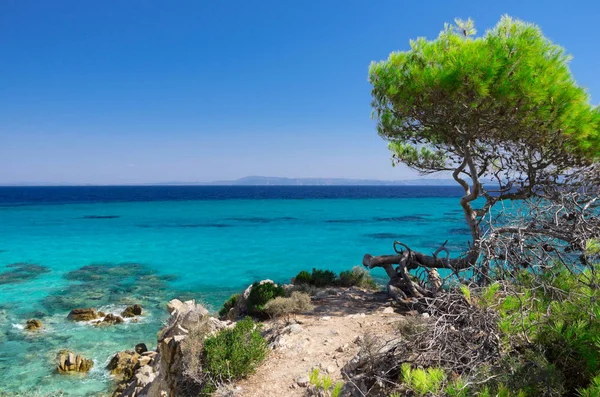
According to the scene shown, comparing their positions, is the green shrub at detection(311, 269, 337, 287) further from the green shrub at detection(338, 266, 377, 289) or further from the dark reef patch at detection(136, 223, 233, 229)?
the dark reef patch at detection(136, 223, 233, 229)

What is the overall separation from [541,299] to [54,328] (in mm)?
16505

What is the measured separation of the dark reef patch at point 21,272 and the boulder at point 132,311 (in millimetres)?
10185

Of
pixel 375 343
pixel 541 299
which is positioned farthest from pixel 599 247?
pixel 375 343

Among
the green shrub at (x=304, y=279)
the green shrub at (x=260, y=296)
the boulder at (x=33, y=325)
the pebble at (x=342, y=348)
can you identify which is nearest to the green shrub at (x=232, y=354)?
the pebble at (x=342, y=348)

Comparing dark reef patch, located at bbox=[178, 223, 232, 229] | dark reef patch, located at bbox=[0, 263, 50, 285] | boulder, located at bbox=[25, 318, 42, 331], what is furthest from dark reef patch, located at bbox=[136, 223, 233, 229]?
boulder, located at bbox=[25, 318, 42, 331]

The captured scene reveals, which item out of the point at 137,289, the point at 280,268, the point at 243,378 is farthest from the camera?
the point at 280,268

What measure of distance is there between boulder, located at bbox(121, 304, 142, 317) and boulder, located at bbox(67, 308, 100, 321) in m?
1.04

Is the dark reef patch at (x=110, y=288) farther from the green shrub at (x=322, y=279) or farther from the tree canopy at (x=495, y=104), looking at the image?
the tree canopy at (x=495, y=104)

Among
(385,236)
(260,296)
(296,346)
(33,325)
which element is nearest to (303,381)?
(296,346)

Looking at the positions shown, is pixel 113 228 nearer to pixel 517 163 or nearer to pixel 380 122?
pixel 380 122

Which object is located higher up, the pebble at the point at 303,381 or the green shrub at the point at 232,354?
the green shrub at the point at 232,354

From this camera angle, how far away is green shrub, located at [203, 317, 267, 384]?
266 inches

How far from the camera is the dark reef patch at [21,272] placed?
2150 centimetres

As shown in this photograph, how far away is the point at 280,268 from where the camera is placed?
25.0 metres
